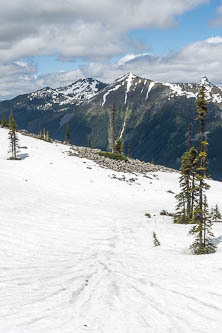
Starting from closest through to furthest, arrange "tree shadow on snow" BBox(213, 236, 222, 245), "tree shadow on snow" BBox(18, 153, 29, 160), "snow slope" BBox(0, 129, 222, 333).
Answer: "snow slope" BBox(0, 129, 222, 333), "tree shadow on snow" BBox(213, 236, 222, 245), "tree shadow on snow" BBox(18, 153, 29, 160)

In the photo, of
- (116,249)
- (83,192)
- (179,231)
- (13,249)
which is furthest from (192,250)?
(83,192)

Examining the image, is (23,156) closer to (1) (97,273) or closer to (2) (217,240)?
(2) (217,240)

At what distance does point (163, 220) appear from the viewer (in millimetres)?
33094

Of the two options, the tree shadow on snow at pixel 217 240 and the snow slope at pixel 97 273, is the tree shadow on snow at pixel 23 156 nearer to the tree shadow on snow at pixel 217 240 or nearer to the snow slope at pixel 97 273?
the snow slope at pixel 97 273

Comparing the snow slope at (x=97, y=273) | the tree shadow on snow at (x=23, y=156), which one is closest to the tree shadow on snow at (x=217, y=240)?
the snow slope at (x=97, y=273)

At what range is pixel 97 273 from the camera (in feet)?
45.9

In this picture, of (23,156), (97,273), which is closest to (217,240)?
(97,273)

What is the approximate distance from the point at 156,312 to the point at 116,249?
32.0 feet

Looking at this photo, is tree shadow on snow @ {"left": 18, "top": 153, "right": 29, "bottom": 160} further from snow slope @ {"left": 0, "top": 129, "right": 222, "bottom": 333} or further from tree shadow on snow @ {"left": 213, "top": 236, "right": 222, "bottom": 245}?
tree shadow on snow @ {"left": 213, "top": 236, "right": 222, "bottom": 245}

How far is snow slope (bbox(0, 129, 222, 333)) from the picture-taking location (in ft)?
30.3

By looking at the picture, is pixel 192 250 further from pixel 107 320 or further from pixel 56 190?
pixel 56 190

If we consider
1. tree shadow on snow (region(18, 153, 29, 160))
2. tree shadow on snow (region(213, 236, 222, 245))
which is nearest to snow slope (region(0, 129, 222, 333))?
tree shadow on snow (region(213, 236, 222, 245))

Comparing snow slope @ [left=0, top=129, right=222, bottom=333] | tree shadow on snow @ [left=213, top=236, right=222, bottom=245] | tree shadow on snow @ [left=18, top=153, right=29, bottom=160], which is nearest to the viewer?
snow slope @ [left=0, top=129, right=222, bottom=333]

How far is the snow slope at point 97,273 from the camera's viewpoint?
923 centimetres
